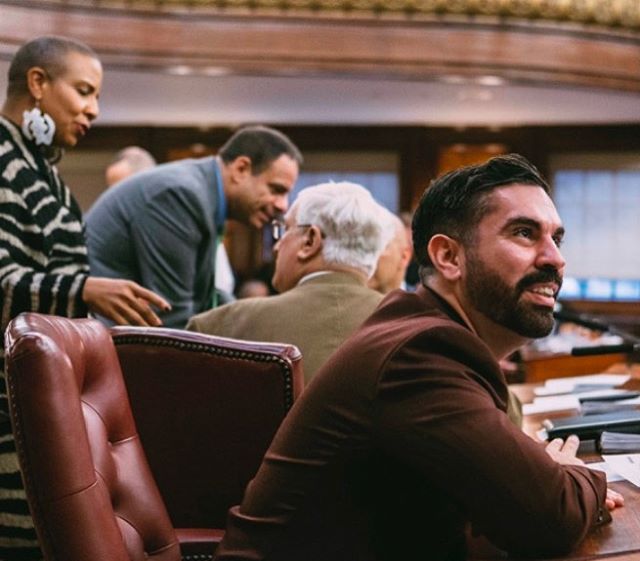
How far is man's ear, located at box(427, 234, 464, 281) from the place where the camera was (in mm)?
1343

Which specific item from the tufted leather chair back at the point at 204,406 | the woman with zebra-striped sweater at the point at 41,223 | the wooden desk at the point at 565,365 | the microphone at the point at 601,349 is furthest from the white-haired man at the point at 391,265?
the tufted leather chair back at the point at 204,406

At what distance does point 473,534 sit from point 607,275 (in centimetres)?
871

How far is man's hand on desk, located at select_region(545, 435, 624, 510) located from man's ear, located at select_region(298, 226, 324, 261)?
93 centimetres

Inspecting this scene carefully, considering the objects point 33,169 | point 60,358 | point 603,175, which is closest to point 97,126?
point 603,175

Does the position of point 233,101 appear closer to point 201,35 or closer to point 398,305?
point 201,35

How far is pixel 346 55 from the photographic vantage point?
23.0 feet

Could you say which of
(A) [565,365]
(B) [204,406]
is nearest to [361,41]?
(A) [565,365]

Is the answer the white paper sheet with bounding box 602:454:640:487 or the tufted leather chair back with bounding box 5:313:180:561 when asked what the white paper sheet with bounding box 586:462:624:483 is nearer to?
the white paper sheet with bounding box 602:454:640:487

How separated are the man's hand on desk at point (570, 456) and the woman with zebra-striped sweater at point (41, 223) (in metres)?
0.86

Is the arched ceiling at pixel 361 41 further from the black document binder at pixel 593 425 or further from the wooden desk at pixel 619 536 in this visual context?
the wooden desk at pixel 619 536

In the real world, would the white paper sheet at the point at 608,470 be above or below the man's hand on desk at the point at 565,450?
below

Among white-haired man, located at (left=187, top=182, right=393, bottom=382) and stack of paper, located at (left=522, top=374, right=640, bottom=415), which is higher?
white-haired man, located at (left=187, top=182, right=393, bottom=382)

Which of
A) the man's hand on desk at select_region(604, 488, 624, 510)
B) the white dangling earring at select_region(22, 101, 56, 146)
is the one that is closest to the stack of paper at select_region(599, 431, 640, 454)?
the man's hand on desk at select_region(604, 488, 624, 510)

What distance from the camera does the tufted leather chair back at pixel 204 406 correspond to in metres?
1.76
